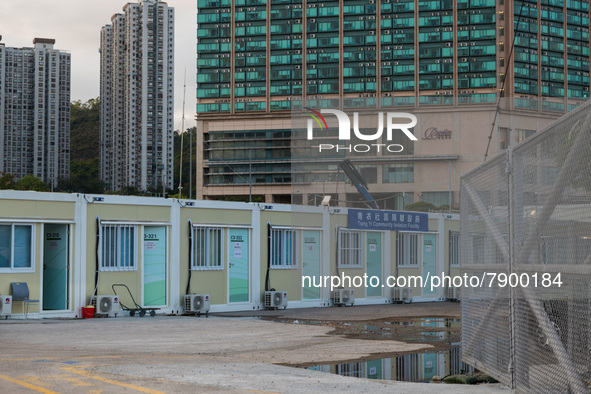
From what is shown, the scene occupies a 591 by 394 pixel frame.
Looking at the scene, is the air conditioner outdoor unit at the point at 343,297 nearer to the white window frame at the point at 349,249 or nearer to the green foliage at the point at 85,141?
the white window frame at the point at 349,249

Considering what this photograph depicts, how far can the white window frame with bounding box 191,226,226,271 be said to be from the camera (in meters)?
21.0

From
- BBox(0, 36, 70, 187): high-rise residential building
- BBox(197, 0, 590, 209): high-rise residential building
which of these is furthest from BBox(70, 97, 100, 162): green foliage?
BBox(197, 0, 590, 209): high-rise residential building

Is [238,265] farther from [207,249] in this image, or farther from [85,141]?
[85,141]

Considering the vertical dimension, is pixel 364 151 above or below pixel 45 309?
above

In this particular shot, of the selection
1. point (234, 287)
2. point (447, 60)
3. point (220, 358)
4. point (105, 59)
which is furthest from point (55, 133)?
point (220, 358)

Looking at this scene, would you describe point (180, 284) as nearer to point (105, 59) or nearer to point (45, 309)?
point (45, 309)

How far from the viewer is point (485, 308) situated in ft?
28.3

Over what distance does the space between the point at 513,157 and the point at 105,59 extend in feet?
531

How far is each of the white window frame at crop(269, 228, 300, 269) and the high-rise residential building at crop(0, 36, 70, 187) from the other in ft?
454

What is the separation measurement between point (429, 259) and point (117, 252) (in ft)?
42.6

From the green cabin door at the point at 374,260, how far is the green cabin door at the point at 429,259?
233cm

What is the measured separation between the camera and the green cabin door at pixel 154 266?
19.8m

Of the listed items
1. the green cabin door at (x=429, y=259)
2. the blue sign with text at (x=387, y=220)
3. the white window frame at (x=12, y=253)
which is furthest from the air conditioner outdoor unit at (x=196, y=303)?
the green cabin door at (x=429, y=259)

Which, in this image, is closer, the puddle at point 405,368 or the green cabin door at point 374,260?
the puddle at point 405,368
